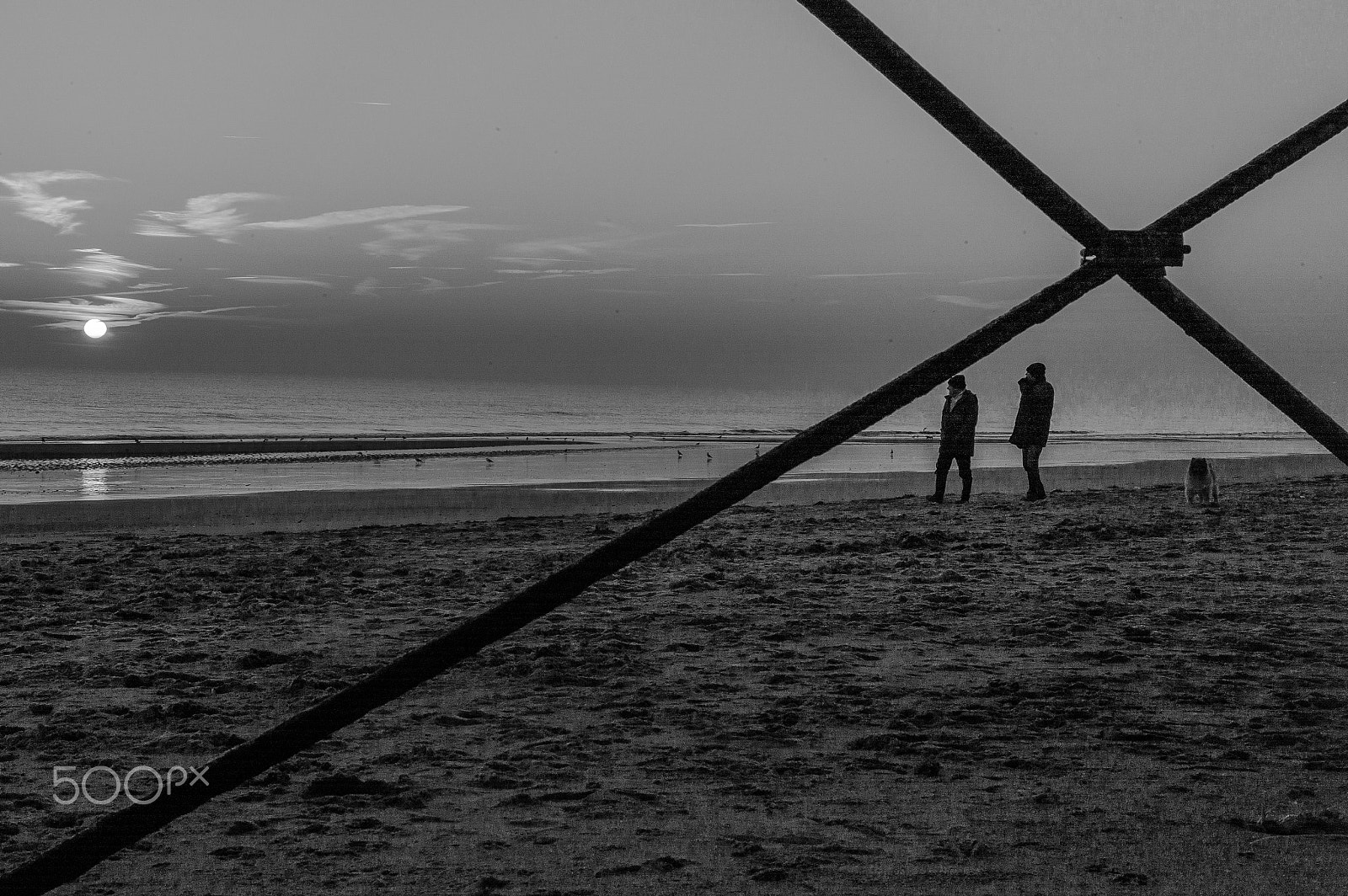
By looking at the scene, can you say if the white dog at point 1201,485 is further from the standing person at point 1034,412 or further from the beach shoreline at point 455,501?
the beach shoreline at point 455,501

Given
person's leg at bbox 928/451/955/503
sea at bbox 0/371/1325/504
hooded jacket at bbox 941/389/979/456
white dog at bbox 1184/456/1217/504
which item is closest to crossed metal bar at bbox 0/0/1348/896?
hooded jacket at bbox 941/389/979/456

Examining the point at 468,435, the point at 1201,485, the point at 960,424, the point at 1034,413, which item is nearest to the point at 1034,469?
the point at 1034,413

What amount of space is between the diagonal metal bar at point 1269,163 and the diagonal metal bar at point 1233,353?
0.15 m

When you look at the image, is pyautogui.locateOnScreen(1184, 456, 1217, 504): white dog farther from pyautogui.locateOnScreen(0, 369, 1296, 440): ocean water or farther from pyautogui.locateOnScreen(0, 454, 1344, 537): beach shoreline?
pyautogui.locateOnScreen(0, 369, 1296, 440): ocean water

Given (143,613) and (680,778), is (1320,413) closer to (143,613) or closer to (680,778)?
(680,778)

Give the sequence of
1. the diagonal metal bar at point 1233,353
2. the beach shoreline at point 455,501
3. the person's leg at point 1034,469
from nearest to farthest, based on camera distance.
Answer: the diagonal metal bar at point 1233,353 → the beach shoreline at point 455,501 → the person's leg at point 1034,469

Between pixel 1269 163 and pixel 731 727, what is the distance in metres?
2.80

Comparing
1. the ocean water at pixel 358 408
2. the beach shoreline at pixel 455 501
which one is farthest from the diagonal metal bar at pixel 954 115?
the ocean water at pixel 358 408

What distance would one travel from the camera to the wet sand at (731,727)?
3.19 m

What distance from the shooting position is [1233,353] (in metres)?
2.48

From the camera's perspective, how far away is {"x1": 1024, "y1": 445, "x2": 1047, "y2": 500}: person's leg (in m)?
14.8

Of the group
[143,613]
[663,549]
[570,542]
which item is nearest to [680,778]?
[143,613]

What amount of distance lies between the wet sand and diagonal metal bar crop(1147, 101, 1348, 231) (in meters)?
1.73

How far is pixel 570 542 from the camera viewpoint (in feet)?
36.9
